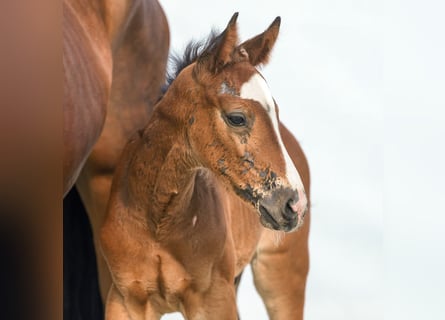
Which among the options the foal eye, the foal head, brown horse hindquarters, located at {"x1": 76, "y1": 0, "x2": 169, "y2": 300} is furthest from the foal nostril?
brown horse hindquarters, located at {"x1": 76, "y1": 0, "x2": 169, "y2": 300}

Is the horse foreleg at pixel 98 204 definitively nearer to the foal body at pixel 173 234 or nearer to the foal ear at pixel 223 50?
the foal body at pixel 173 234

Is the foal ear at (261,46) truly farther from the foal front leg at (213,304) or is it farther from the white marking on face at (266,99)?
the foal front leg at (213,304)

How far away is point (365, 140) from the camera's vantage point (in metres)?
1.93

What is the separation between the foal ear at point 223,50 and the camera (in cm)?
173

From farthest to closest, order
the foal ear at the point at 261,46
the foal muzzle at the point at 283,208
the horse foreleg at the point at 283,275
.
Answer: the horse foreleg at the point at 283,275 < the foal ear at the point at 261,46 < the foal muzzle at the point at 283,208

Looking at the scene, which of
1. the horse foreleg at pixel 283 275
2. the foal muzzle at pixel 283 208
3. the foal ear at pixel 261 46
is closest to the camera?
the foal muzzle at pixel 283 208

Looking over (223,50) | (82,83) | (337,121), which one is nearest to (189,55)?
(223,50)

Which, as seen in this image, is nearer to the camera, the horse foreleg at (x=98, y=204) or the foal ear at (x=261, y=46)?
the foal ear at (x=261, y=46)

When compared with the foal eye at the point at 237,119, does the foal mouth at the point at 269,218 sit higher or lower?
lower

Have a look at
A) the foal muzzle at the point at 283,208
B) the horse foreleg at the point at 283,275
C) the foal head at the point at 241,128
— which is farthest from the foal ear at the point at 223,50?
the horse foreleg at the point at 283,275

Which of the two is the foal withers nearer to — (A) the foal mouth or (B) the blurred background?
(A) the foal mouth

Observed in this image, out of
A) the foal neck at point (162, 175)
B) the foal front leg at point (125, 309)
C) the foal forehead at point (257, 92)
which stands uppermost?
the foal forehead at point (257, 92)

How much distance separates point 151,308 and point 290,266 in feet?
0.95

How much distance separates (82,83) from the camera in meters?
1.89
